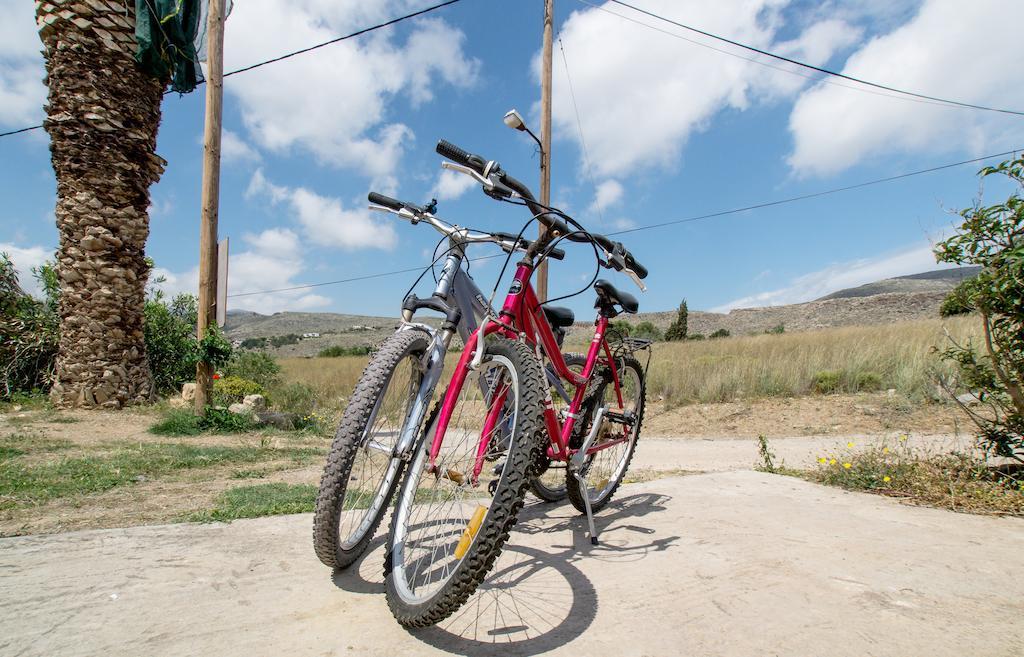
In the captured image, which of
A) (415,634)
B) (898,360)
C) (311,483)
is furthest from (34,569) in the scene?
(898,360)

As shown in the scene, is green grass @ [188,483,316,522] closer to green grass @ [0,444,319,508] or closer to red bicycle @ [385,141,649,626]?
green grass @ [0,444,319,508]

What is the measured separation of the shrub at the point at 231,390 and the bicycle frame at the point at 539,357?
22.8ft

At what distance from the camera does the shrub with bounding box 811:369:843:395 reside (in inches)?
408

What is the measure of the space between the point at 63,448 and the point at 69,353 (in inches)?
118

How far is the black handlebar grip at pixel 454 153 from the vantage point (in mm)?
2500

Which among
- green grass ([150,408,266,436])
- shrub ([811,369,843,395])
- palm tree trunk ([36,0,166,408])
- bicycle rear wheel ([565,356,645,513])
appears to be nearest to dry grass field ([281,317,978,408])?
shrub ([811,369,843,395])

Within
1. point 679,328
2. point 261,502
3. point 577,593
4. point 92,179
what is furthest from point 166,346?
point 679,328

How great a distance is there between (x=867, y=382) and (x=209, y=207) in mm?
11257

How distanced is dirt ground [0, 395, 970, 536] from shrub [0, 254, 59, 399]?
1.53 metres

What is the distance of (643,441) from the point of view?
8.23 metres

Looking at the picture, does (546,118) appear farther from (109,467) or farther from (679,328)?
(679,328)

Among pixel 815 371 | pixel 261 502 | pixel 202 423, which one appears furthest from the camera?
pixel 815 371

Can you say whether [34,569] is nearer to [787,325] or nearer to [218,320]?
[218,320]

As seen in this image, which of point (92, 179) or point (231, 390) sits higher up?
point (92, 179)
